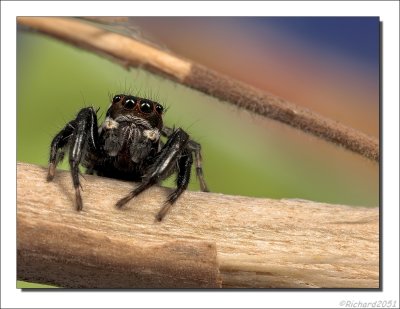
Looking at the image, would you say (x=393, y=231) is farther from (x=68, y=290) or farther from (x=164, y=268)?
(x=68, y=290)

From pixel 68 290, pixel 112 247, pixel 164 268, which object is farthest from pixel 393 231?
pixel 68 290

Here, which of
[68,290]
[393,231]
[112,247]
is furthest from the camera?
[393,231]

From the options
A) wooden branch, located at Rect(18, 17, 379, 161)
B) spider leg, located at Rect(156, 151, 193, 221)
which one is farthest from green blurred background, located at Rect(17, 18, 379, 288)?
spider leg, located at Rect(156, 151, 193, 221)

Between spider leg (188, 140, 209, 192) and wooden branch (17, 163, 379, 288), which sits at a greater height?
spider leg (188, 140, 209, 192)

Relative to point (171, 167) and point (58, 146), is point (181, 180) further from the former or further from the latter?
point (58, 146)

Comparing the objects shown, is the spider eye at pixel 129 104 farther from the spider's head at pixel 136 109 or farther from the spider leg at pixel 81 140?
the spider leg at pixel 81 140

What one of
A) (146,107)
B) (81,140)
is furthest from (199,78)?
(81,140)

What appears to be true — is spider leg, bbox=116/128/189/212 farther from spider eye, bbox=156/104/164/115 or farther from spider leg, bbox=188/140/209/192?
spider leg, bbox=188/140/209/192
